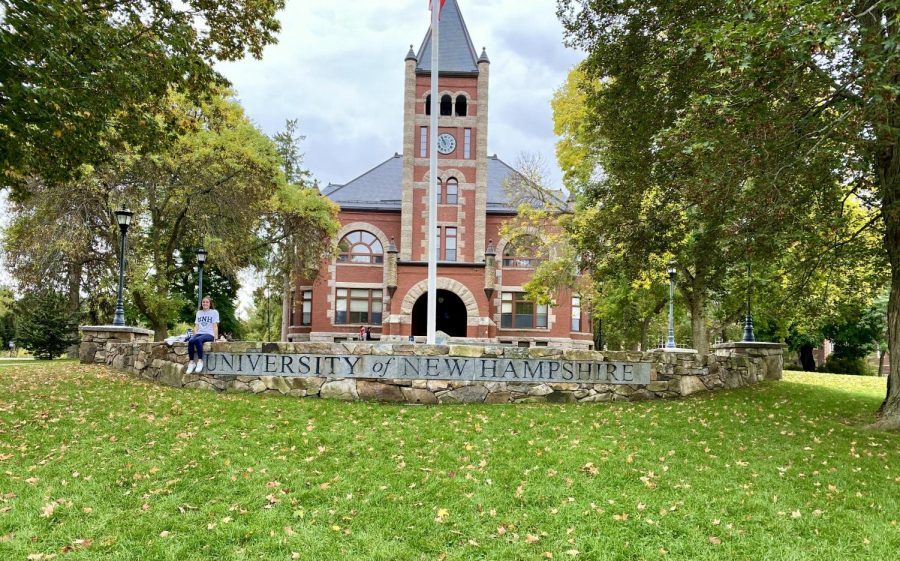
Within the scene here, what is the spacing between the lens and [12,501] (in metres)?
5.39

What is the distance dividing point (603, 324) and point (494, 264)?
14.1 meters

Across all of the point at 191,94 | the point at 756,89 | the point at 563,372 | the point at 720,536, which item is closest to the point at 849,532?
the point at 720,536

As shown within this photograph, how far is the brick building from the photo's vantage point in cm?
3341

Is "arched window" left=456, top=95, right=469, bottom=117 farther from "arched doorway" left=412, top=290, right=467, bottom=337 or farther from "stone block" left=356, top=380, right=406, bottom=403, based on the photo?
"stone block" left=356, top=380, right=406, bottom=403

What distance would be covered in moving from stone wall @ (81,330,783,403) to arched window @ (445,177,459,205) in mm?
22928

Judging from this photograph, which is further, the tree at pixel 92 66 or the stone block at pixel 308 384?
the stone block at pixel 308 384

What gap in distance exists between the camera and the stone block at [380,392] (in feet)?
35.0

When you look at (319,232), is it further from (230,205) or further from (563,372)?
(563,372)

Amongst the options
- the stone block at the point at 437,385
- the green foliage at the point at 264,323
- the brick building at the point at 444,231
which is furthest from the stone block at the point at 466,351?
the green foliage at the point at 264,323

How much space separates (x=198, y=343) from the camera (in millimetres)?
→ 11102

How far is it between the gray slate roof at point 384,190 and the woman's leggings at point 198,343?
23791 millimetres

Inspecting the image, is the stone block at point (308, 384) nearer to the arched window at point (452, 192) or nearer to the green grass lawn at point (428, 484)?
the green grass lawn at point (428, 484)

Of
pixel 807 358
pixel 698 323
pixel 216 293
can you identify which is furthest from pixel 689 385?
pixel 216 293

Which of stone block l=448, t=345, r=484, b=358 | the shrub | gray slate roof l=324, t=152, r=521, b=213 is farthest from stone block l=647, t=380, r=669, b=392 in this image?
the shrub
